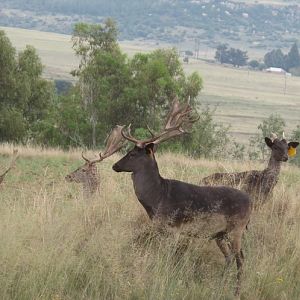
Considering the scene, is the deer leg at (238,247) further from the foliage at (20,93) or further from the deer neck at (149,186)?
the foliage at (20,93)

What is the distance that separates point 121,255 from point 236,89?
13324 centimetres

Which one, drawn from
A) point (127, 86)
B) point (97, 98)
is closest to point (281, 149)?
point (127, 86)

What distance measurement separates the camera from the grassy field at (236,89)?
9669 centimetres

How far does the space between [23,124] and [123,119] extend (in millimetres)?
4738

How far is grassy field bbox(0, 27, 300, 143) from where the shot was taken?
96.7m

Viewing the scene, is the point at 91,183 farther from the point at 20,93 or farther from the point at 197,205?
the point at 20,93

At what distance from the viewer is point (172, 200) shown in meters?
7.56

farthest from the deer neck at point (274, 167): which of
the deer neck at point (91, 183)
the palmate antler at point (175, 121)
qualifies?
the deer neck at point (91, 183)

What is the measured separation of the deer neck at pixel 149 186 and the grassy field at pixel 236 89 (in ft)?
218

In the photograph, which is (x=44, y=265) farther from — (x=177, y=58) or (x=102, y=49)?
(x=102, y=49)

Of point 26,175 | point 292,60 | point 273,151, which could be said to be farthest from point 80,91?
point 292,60

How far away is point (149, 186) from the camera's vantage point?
780cm

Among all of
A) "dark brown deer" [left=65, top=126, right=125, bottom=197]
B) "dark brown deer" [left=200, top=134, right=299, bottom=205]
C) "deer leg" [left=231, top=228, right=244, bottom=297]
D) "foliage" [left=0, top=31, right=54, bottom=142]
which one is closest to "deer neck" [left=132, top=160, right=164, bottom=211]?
"deer leg" [left=231, top=228, right=244, bottom=297]

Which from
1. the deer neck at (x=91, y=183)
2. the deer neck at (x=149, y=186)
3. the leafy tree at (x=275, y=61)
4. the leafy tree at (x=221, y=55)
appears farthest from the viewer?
the leafy tree at (x=275, y=61)
